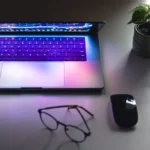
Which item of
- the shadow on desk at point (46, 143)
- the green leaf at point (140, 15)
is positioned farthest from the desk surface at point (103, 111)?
the green leaf at point (140, 15)

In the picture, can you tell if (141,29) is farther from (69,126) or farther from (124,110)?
(69,126)

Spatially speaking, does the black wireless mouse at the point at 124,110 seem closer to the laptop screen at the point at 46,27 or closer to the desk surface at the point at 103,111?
the desk surface at the point at 103,111

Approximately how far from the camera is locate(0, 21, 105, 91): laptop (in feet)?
2.59

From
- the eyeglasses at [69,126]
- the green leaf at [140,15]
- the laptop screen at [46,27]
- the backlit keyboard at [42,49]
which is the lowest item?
the eyeglasses at [69,126]

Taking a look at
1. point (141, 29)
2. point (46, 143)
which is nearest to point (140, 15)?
point (141, 29)

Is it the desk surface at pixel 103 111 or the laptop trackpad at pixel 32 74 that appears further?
the laptop trackpad at pixel 32 74

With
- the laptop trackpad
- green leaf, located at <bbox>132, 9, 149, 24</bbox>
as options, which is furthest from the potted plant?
the laptop trackpad

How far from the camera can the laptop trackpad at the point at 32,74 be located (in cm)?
78

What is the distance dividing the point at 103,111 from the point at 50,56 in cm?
25

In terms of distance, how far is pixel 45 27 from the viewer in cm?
89

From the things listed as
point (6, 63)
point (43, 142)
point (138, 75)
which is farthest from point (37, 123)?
point (138, 75)

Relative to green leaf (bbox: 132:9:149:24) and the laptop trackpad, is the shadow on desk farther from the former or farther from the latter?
green leaf (bbox: 132:9:149:24)

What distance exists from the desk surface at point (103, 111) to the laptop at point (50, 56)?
4cm

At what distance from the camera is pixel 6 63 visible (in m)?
0.84
